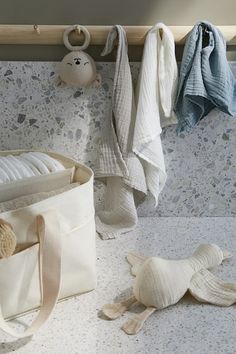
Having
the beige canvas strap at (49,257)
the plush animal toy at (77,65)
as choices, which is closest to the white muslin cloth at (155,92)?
the plush animal toy at (77,65)

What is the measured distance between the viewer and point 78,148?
42.5 inches

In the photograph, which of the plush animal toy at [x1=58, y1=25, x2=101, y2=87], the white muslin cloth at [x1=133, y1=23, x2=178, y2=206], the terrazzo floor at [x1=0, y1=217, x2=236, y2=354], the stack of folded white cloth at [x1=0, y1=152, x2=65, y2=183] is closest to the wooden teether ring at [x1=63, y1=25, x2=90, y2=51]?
the plush animal toy at [x1=58, y1=25, x2=101, y2=87]

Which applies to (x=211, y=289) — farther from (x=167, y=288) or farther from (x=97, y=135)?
(x=97, y=135)

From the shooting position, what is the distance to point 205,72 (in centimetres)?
98

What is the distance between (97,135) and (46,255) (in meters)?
0.40

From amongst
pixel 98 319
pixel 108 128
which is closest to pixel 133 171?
pixel 108 128

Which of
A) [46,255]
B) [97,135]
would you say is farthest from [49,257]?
[97,135]

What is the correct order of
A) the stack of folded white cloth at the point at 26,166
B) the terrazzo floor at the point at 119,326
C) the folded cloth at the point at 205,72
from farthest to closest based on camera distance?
the folded cloth at the point at 205,72 → the stack of folded white cloth at the point at 26,166 → the terrazzo floor at the point at 119,326

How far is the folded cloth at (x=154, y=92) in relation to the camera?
98 cm

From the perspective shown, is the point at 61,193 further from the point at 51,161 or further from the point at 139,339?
the point at 139,339

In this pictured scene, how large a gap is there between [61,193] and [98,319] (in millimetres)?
196

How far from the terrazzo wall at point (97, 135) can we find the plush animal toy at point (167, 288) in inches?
10.9

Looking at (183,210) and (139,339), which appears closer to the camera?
(139,339)

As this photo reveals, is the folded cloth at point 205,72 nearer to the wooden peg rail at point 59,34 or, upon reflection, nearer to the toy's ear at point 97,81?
the wooden peg rail at point 59,34
